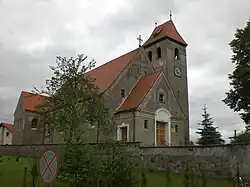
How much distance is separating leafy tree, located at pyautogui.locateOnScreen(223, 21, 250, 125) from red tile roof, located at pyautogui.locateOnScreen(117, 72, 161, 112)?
296 inches

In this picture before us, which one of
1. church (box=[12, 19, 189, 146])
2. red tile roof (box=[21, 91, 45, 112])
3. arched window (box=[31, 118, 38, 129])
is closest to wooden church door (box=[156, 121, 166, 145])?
church (box=[12, 19, 189, 146])

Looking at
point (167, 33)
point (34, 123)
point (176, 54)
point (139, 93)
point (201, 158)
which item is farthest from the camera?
point (176, 54)

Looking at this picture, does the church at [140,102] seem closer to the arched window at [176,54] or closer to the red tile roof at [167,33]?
the red tile roof at [167,33]

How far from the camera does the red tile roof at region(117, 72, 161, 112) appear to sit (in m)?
31.6

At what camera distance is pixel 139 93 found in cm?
3272

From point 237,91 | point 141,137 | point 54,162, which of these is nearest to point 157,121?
point 141,137

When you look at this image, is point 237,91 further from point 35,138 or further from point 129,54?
point 35,138

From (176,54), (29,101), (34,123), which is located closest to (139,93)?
(176,54)

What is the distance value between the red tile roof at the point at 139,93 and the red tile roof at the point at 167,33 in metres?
13.8

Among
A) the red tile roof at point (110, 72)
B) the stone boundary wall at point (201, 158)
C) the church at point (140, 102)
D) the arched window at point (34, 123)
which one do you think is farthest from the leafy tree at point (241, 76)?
the arched window at point (34, 123)

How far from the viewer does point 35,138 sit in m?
44.7

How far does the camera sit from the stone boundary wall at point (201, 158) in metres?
17.6

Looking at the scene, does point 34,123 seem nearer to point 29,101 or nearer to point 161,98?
point 29,101

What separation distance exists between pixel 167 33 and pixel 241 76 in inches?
683
